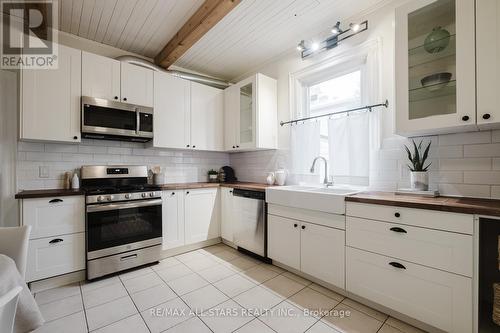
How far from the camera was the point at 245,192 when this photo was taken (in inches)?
114

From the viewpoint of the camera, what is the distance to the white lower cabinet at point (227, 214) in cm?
315

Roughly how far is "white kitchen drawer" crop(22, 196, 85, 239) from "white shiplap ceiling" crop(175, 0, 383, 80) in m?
2.37

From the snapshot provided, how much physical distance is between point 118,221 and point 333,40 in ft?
10.2

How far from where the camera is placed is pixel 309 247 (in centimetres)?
220

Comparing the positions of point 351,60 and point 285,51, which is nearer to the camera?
point 351,60

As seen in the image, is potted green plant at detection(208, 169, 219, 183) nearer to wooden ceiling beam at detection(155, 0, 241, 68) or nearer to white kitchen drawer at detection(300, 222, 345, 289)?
wooden ceiling beam at detection(155, 0, 241, 68)

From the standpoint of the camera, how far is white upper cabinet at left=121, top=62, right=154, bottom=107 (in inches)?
107

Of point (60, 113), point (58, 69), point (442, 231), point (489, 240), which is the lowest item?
point (489, 240)

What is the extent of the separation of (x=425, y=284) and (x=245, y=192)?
1911 mm

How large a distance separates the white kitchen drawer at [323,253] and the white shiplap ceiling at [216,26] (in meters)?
2.17

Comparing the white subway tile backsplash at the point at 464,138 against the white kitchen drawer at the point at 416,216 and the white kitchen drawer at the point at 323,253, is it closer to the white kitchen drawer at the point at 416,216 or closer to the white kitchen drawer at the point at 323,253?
the white kitchen drawer at the point at 416,216

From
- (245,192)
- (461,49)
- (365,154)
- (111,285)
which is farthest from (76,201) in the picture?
(461,49)

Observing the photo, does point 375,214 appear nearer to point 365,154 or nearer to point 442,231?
point 442,231

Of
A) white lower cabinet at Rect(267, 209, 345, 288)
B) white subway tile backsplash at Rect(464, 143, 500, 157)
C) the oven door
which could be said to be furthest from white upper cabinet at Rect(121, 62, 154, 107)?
white subway tile backsplash at Rect(464, 143, 500, 157)
